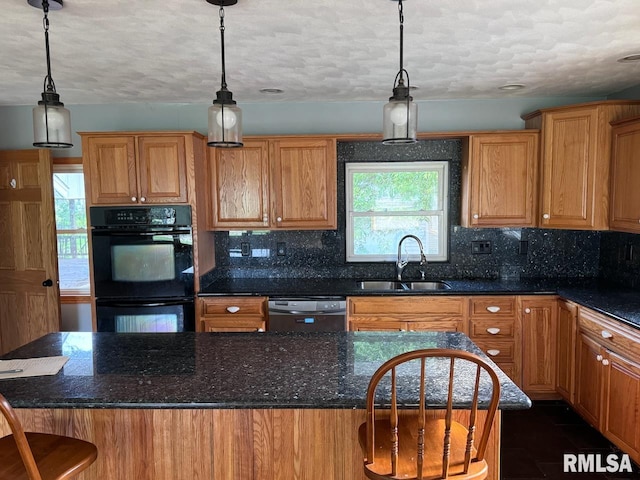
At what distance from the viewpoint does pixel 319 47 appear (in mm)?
2438

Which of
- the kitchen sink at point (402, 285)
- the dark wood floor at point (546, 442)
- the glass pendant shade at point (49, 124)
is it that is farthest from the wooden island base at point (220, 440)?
the kitchen sink at point (402, 285)

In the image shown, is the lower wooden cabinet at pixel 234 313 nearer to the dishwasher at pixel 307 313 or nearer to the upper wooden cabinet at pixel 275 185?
the dishwasher at pixel 307 313

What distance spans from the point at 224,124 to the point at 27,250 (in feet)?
9.80

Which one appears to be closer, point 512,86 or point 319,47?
point 319,47

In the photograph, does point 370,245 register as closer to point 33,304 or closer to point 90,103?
point 90,103

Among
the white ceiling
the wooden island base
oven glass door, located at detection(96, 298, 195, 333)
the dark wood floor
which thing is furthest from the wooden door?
the dark wood floor

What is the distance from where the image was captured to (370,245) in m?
3.94

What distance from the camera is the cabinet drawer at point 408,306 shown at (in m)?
3.33

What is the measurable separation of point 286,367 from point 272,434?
25cm

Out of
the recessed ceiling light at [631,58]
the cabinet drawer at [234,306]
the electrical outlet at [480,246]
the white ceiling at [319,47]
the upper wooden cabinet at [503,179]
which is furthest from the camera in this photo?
the electrical outlet at [480,246]

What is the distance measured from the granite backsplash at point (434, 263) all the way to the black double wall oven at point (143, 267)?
36cm

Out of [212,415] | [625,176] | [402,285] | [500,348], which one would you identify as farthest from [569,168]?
[212,415]

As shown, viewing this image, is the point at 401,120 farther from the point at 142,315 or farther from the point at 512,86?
the point at 142,315

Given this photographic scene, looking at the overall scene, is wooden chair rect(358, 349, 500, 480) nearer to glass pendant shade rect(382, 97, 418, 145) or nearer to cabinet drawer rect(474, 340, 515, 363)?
glass pendant shade rect(382, 97, 418, 145)
